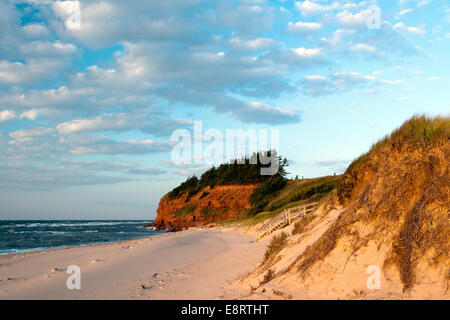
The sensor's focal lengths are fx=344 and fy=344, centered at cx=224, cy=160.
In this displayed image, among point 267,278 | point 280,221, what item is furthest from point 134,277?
point 280,221

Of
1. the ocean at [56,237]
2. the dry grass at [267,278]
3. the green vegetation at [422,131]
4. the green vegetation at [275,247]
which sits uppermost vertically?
the green vegetation at [422,131]

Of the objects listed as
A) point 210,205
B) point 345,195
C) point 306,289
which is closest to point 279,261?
A: point 306,289

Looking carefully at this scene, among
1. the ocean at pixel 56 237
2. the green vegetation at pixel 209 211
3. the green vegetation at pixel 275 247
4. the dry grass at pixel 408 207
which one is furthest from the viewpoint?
the green vegetation at pixel 209 211

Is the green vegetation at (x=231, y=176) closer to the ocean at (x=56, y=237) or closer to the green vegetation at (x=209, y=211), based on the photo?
the green vegetation at (x=209, y=211)

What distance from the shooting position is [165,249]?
16.8m

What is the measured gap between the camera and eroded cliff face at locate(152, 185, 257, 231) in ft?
170

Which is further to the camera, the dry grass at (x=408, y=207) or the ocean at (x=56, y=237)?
the ocean at (x=56, y=237)

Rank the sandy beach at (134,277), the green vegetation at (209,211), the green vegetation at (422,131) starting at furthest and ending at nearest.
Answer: the green vegetation at (209,211) → the sandy beach at (134,277) → the green vegetation at (422,131)

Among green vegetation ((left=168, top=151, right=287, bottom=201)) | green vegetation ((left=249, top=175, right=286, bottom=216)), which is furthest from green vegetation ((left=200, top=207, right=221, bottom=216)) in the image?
green vegetation ((left=249, top=175, right=286, bottom=216))

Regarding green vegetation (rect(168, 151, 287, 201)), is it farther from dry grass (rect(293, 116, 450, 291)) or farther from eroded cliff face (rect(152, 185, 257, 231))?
dry grass (rect(293, 116, 450, 291))

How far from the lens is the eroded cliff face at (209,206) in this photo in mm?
51875

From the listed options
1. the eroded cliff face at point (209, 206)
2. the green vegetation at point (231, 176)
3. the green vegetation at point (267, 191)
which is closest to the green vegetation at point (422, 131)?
the green vegetation at point (267, 191)

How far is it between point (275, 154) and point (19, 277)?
5228cm
